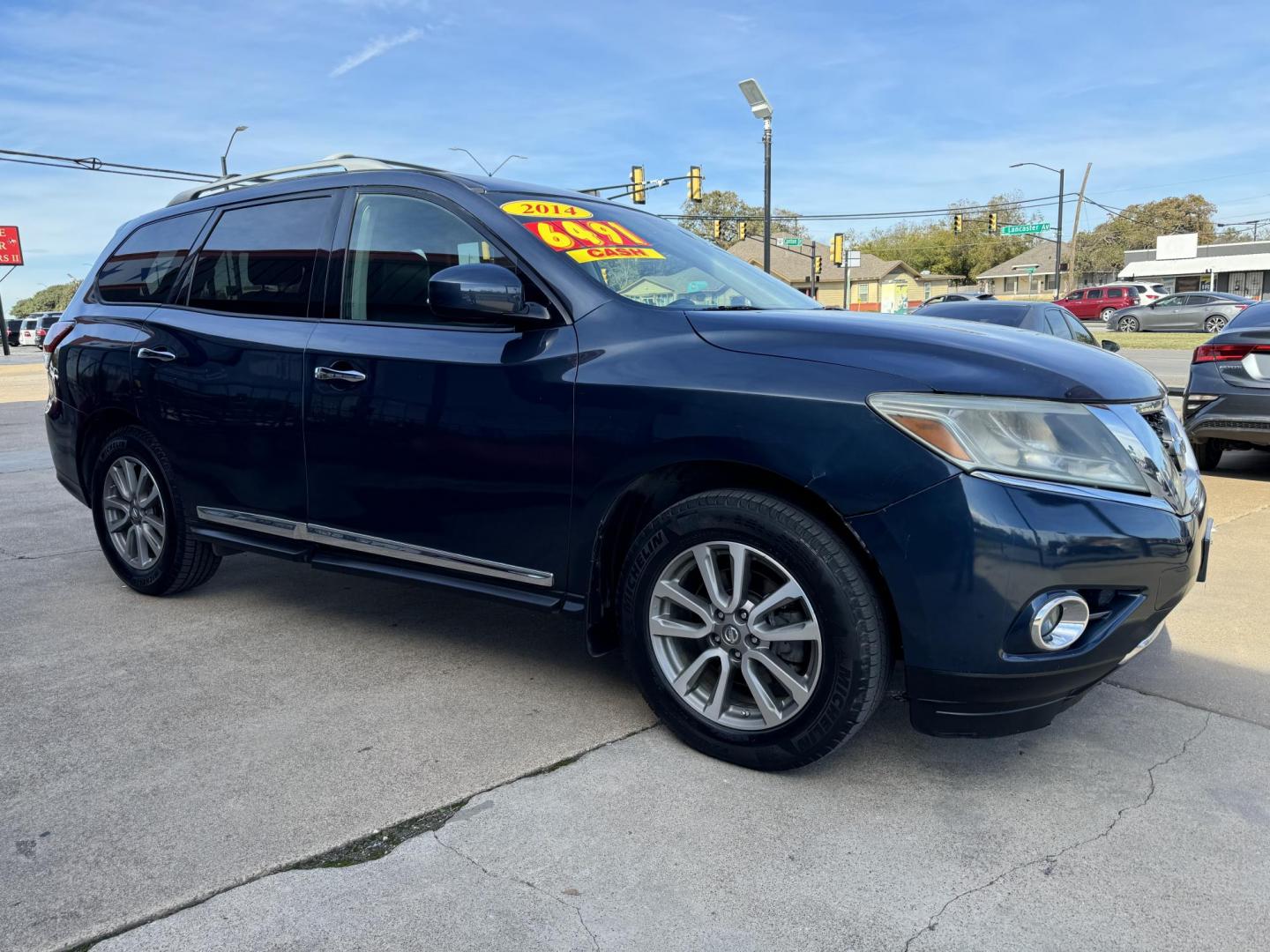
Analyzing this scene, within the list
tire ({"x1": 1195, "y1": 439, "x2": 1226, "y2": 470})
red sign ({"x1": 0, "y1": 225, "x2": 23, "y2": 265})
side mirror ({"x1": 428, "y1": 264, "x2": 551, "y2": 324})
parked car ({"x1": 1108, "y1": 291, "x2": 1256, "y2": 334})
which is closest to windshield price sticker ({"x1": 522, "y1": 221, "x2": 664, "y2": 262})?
side mirror ({"x1": 428, "y1": 264, "x2": 551, "y2": 324})

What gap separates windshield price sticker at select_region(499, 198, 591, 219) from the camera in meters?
3.46

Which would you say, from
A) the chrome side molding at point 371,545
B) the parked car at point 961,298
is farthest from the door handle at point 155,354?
the parked car at point 961,298

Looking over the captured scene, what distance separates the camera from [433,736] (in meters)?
3.13

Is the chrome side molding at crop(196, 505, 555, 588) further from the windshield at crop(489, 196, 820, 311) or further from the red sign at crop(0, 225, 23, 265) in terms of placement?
the red sign at crop(0, 225, 23, 265)

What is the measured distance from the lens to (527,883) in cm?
234

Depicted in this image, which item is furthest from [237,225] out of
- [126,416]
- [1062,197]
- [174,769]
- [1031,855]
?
[1062,197]

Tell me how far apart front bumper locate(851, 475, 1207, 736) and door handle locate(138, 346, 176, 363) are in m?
3.05

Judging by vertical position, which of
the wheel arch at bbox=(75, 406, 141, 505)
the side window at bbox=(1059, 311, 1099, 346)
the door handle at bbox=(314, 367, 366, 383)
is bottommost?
the wheel arch at bbox=(75, 406, 141, 505)

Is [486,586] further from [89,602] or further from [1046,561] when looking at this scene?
[89,602]

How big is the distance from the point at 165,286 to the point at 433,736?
2578mm

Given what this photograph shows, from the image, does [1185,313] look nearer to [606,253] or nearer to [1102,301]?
[1102,301]

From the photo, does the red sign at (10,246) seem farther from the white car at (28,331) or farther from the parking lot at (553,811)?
the parking lot at (553,811)

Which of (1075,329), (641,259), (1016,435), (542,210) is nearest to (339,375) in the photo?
(542,210)

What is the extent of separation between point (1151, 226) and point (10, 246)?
9361 cm
